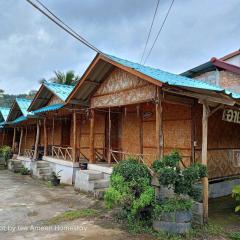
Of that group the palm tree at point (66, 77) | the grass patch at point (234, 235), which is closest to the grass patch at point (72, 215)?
the grass patch at point (234, 235)

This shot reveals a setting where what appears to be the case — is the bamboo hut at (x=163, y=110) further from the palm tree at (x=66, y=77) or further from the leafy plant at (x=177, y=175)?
the palm tree at (x=66, y=77)

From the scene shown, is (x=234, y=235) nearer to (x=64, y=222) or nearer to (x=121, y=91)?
(x=64, y=222)

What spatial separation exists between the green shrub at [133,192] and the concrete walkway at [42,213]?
575 mm

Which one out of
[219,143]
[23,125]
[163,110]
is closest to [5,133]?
[23,125]

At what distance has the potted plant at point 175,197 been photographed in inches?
233

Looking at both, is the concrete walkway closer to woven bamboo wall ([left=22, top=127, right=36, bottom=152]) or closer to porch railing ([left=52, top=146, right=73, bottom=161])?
porch railing ([left=52, top=146, right=73, bottom=161])

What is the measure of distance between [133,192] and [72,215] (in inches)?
82.7

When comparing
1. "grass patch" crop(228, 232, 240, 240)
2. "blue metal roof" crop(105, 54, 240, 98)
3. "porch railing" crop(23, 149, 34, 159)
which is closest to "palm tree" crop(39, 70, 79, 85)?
"porch railing" crop(23, 149, 34, 159)

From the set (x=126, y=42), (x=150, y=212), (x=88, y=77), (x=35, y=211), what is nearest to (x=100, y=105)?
(x=88, y=77)

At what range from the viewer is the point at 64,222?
271 inches

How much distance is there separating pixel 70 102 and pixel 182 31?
527 centimetres

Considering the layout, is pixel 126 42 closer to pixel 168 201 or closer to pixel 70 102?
pixel 70 102

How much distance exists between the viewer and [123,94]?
32.0 ft

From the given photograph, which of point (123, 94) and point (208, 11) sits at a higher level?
point (208, 11)
